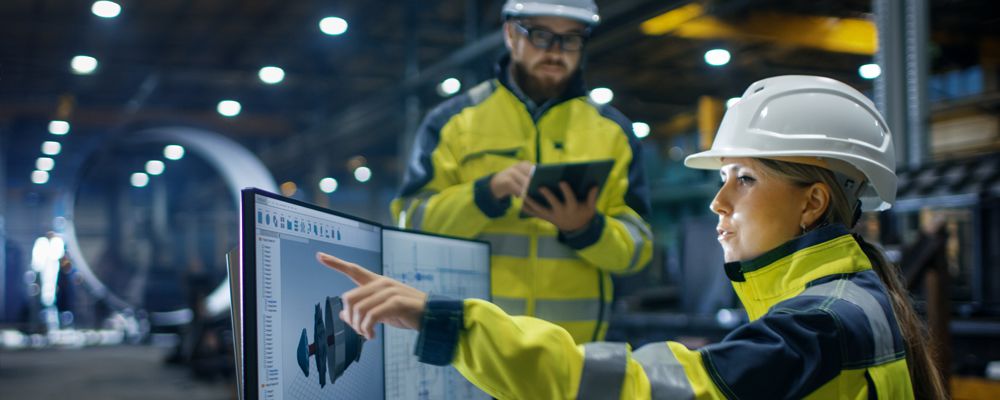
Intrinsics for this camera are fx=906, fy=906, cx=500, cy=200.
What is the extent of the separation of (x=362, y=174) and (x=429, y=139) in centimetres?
1691

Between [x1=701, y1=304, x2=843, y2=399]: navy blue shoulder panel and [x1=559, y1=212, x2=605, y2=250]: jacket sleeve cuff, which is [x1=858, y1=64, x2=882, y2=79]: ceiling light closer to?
[x1=559, y1=212, x2=605, y2=250]: jacket sleeve cuff

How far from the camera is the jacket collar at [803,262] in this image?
1.01m

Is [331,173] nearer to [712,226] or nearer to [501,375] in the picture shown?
[712,226]

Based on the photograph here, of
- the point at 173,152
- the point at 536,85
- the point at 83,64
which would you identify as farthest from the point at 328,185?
the point at 536,85

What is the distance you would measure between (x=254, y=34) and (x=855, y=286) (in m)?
11.7

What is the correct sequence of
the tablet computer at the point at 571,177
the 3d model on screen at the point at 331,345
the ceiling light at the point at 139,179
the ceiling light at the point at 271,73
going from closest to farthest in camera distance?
the 3d model on screen at the point at 331,345 → the tablet computer at the point at 571,177 → the ceiling light at the point at 139,179 → the ceiling light at the point at 271,73

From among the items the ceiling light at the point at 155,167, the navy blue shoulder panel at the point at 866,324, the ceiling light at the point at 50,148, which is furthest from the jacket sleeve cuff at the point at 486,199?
the ceiling light at the point at 50,148

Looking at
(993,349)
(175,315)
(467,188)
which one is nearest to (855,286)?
(467,188)

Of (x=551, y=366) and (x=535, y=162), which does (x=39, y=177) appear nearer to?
(x=535, y=162)

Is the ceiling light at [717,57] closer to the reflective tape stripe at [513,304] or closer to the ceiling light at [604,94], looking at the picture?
the ceiling light at [604,94]

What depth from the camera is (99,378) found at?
8.00m

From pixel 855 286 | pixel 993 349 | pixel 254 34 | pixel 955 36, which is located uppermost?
pixel 254 34

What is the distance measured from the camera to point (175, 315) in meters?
9.25

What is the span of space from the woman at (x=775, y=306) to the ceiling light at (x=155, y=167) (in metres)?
8.78
